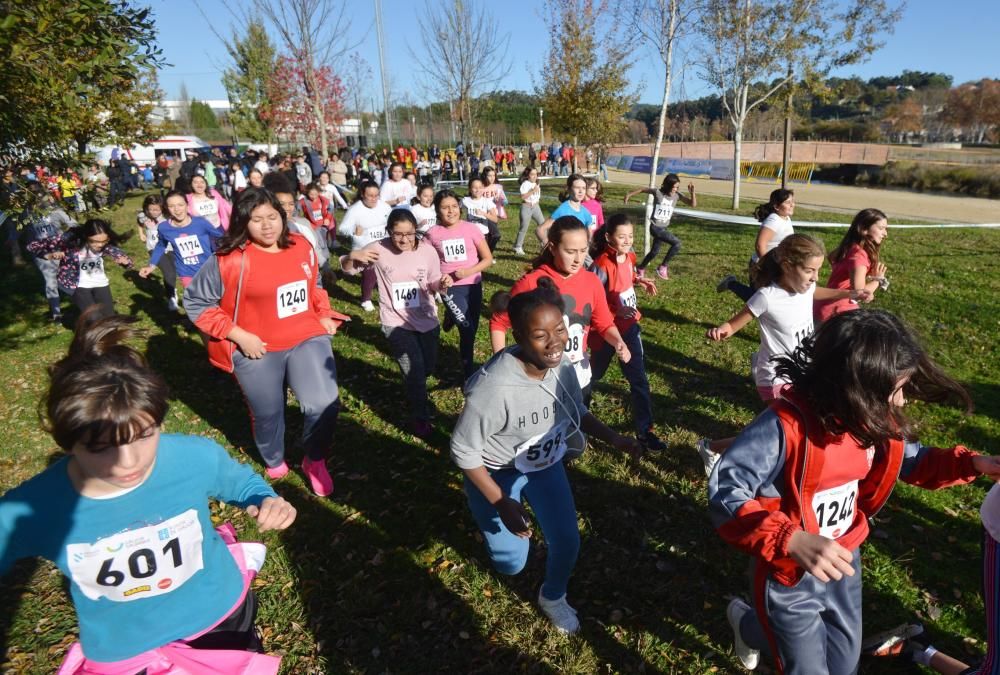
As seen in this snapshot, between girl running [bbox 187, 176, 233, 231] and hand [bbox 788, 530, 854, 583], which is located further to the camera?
girl running [bbox 187, 176, 233, 231]

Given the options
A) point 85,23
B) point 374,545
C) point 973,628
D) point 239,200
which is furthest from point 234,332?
point 973,628

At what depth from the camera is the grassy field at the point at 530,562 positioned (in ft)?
10.8

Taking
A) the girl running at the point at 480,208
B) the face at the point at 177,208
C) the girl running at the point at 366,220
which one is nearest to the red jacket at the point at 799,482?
the girl running at the point at 366,220

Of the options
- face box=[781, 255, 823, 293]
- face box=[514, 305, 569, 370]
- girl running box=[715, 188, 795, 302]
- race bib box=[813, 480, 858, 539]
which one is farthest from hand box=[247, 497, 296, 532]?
girl running box=[715, 188, 795, 302]

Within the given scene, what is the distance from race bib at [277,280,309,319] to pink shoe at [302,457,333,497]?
1.27 meters

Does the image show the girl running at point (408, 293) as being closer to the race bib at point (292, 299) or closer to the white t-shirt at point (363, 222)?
the race bib at point (292, 299)

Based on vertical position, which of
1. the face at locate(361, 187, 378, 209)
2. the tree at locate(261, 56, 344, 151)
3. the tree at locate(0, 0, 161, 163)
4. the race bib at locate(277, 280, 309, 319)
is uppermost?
the tree at locate(261, 56, 344, 151)

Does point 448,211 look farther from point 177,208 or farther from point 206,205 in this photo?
point 206,205

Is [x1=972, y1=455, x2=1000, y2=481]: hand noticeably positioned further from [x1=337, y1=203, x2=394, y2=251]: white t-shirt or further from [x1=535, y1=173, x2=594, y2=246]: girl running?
[x1=337, y1=203, x2=394, y2=251]: white t-shirt

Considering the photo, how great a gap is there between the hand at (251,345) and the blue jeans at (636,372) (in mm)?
2683

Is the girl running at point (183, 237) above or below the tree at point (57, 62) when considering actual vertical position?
below

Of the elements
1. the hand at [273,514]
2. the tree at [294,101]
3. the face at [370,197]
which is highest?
the tree at [294,101]

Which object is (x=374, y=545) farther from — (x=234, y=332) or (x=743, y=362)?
(x=743, y=362)

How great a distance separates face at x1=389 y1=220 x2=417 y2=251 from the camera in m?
5.08
